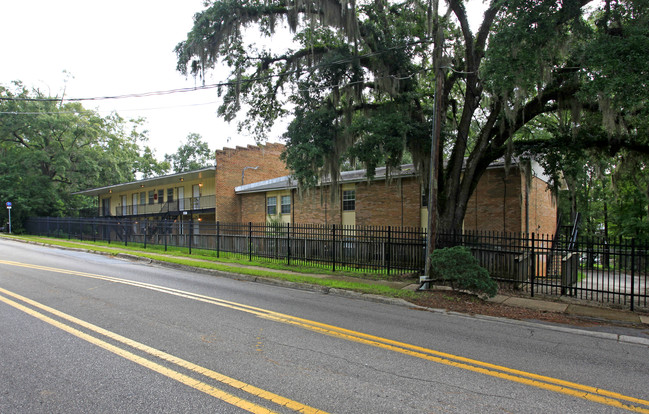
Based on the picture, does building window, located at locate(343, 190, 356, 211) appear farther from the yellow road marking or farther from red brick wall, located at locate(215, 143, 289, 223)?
the yellow road marking

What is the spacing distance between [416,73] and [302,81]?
159 inches

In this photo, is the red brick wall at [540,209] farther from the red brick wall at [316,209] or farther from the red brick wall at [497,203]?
the red brick wall at [316,209]

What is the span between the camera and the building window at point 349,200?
22.7 metres

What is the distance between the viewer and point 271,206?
27656 millimetres

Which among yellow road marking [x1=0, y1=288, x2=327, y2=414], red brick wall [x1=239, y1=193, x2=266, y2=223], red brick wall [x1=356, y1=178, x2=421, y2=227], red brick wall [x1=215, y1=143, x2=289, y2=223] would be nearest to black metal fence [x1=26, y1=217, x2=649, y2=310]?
red brick wall [x1=356, y1=178, x2=421, y2=227]

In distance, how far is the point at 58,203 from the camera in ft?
129

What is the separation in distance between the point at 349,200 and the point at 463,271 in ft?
44.7

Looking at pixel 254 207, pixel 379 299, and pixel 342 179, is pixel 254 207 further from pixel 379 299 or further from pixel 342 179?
pixel 379 299

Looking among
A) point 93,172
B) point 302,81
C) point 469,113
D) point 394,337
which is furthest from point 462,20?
point 93,172

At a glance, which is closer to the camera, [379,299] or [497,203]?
[379,299]

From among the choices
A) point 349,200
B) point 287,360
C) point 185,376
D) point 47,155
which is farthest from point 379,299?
point 47,155

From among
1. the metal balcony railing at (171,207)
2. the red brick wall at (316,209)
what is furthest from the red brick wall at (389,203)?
the metal balcony railing at (171,207)

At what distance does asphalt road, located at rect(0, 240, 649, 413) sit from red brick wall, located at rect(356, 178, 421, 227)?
11.7 m

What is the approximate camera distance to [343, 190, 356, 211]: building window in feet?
74.4
